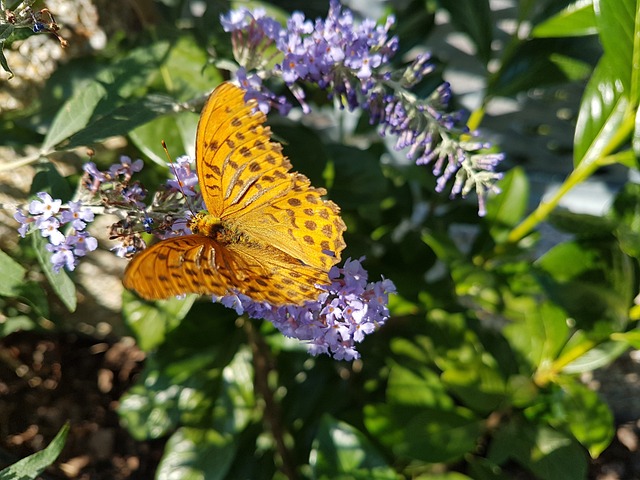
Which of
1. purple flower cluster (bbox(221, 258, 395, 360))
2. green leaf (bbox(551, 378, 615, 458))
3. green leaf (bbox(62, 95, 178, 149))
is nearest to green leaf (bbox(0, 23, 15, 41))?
green leaf (bbox(62, 95, 178, 149))

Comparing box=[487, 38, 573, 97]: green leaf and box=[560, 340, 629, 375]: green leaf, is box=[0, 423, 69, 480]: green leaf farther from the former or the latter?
box=[487, 38, 573, 97]: green leaf

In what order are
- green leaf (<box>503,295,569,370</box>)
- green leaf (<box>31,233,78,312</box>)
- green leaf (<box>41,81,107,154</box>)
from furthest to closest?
green leaf (<box>503,295,569,370</box>) → green leaf (<box>41,81,107,154</box>) → green leaf (<box>31,233,78,312</box>)

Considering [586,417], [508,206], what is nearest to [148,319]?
[508,206]

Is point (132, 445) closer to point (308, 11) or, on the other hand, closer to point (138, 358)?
point (138, 358)

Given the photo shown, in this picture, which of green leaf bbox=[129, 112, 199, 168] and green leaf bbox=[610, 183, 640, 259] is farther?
green leaf bbox=[610, 183, 640, 259]

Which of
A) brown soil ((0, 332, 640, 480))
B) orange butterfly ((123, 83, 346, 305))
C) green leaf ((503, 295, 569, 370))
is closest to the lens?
orange butterfly ((123, 83, 346, 305))

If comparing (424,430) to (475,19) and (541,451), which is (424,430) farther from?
(475,19)

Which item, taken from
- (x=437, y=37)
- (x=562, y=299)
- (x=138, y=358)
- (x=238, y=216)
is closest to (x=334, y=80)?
(x=238, y=216)
